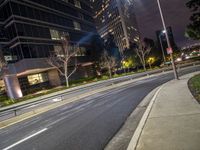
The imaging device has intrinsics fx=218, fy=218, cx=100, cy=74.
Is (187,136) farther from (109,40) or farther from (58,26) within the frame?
(109,40)

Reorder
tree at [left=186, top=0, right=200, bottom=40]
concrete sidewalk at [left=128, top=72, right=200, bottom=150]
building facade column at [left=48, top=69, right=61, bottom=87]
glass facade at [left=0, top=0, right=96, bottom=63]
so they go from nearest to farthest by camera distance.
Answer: concrete sidewalk at [left=128, top=72, right=200, bottom=150]
tree at [left=186, top=0, right=200, bottom=40]
glass facade at [left=0, top=0, right=96, bottom=63]
building facade column at [left=48, top=69, right=61, bottom=87]

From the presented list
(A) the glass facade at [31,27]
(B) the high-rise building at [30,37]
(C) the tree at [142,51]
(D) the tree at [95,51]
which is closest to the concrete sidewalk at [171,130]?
(B) the high-rise building at [30,37]

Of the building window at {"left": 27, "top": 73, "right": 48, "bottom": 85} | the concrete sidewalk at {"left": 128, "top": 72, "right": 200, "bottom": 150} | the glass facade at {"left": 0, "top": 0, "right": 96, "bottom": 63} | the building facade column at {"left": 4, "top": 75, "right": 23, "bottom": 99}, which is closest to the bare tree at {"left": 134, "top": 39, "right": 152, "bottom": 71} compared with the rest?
the glass facade at {"left": 0, "top": 0, "right": 96, "bottom": 63}

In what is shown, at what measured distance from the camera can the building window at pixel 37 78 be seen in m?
45.3

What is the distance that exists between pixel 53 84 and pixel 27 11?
16531mm

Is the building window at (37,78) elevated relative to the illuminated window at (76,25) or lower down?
lower down

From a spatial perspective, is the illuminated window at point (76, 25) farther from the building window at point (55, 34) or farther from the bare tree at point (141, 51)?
the bare tree at point (141, 51)

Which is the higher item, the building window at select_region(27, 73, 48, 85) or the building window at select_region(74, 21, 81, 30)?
the building window at select_region(74, 21, 81, 30)

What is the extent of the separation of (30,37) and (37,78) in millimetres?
9125

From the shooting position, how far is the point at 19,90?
41188 mm

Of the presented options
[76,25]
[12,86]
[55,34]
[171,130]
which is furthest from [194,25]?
[76,25]

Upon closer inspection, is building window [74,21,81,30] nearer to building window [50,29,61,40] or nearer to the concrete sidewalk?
building window [50,29,61,40]

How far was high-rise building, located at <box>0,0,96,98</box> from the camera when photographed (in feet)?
132

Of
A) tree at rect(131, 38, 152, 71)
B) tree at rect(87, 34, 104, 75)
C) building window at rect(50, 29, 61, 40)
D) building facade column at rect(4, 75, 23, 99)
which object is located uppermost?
building window at rect(50, 29, 61, 40)
